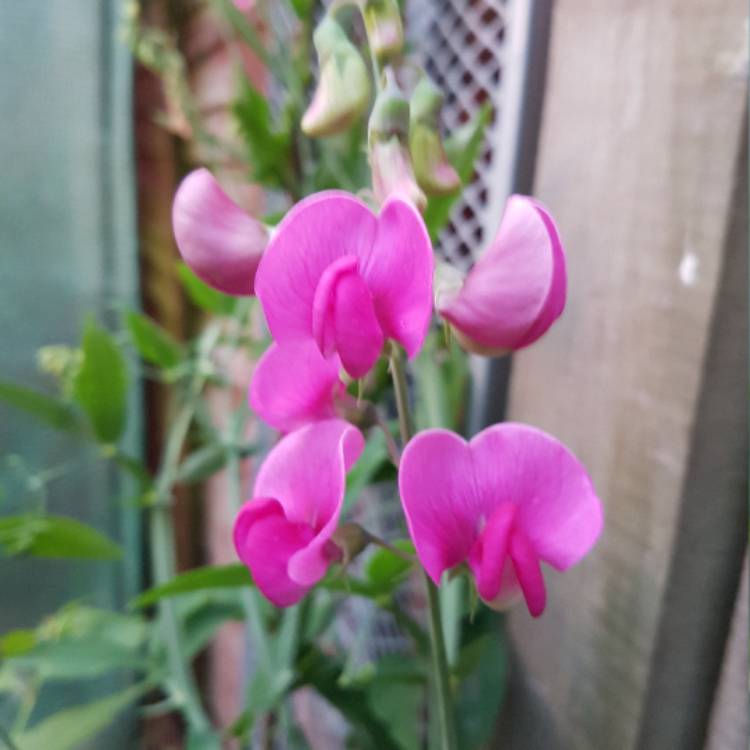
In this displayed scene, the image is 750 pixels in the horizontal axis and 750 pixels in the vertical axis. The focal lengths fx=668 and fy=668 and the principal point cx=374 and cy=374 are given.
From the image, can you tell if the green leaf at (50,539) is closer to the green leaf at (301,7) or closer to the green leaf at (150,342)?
Result: the green leaf at (150,342)

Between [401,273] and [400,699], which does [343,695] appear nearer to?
[400,699]

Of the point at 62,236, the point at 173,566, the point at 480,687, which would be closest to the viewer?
the point at 480,687

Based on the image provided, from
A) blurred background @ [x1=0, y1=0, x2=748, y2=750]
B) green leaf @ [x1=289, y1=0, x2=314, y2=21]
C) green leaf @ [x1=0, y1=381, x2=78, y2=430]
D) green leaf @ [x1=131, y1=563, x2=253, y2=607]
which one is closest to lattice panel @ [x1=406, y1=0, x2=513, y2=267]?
blurred background @ [x1=0, y1=0, x2=748, y2=750]

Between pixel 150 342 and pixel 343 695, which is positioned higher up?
pixel 150 342

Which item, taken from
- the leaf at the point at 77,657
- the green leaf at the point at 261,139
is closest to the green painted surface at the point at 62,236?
the leaf at the point at 77,657

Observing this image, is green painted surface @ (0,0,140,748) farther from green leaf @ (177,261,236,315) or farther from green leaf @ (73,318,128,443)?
green leaf @ (177,261,236,315)

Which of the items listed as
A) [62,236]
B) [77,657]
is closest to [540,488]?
[77,657]

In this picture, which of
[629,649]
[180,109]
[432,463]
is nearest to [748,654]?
[629,649]
